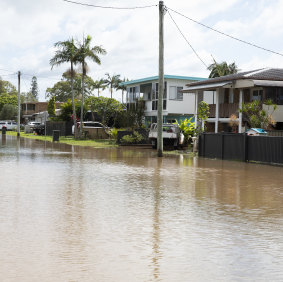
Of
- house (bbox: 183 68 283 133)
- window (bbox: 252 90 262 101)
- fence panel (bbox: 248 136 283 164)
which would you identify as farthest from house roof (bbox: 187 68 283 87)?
fence panel (bbox: 248 136 283 164)

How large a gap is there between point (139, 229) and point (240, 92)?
29288 mm

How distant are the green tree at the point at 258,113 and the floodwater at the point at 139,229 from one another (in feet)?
57.1

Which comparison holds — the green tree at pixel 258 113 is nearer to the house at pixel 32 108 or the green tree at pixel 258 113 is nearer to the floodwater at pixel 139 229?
the floodwater at pixel 139 229

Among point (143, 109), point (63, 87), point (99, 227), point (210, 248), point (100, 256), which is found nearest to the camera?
point (100, 256)

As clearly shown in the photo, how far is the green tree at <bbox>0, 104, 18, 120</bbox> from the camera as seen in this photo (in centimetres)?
11256

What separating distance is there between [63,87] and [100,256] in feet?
395

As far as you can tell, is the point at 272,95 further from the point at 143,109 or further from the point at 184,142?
the point at 143,109

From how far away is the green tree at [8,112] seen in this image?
113 metres

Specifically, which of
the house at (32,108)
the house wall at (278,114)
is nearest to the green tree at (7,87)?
the house at (32,108)

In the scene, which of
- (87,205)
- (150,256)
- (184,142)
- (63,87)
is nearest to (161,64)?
(184,142)

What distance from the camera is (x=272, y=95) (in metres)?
36.4

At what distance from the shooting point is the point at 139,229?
816 centimetres

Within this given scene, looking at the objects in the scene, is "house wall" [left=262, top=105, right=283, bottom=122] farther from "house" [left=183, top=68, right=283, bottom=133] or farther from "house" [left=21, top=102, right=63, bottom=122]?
"house" [left=21, top=102, right=63, bottom=122]

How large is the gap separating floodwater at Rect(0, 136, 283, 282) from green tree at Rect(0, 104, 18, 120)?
100109 mm
